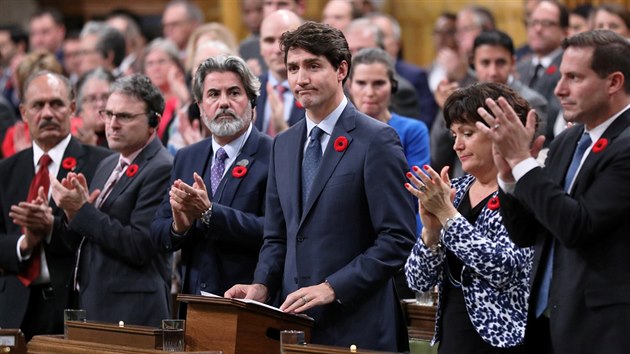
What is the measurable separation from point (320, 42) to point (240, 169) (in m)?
0.75

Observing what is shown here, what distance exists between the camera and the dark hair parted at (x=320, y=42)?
4.49m

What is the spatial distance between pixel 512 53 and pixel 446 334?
2926 mm

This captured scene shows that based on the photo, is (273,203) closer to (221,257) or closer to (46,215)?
(221,257)

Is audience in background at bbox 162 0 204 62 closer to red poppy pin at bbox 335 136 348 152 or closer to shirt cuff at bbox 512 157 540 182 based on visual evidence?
red poppy pin at bbox 335 136 348 152

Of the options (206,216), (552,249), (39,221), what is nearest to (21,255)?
(39,221)

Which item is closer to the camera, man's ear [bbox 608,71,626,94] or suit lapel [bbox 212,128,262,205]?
man's ear [bbox 608,71,626,94]

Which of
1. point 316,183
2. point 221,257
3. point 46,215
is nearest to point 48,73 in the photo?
point 46,215

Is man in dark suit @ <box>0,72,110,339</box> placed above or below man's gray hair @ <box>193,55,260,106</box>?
below

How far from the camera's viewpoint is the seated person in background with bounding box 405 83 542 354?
402 centimetres

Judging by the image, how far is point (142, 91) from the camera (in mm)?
5562

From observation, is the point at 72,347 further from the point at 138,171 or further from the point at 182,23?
the point at 182,23

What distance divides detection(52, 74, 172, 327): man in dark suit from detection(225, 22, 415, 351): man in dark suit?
2.74ft

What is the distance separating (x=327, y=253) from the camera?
436cm

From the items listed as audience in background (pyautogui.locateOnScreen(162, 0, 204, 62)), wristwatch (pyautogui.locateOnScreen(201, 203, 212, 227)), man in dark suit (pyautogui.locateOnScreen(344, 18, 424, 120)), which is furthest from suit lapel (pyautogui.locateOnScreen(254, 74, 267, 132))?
audience in background (pyautogui.locateOnScreen(162, 0, 204, 62))
